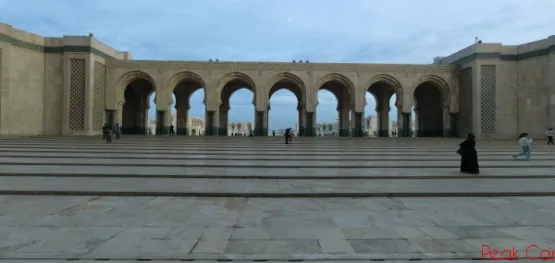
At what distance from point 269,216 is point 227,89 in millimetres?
23822

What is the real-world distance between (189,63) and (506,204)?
2022cm

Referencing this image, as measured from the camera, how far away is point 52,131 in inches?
821

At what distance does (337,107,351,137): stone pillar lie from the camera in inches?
996

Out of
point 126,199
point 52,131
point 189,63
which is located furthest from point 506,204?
point 52,131

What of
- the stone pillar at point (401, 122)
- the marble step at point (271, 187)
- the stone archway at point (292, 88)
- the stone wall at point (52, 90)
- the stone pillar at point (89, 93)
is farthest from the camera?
the stone pillar at point (401, 122)

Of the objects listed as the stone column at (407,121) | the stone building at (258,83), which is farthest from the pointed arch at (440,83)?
the stone column at (407,121)

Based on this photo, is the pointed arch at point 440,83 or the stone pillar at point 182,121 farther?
the stone pillar at point 182,121

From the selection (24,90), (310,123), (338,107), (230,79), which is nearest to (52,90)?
(24,90)

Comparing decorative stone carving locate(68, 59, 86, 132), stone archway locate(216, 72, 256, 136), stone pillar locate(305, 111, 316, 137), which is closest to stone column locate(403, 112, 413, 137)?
stone pillar locate(305, 111, 316, 137)

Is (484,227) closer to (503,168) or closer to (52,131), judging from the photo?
(503,168)

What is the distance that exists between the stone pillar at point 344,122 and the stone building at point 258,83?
1566mm

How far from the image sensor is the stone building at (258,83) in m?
19.8

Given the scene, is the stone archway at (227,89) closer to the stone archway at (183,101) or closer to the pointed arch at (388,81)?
the stone archway at (183,101)

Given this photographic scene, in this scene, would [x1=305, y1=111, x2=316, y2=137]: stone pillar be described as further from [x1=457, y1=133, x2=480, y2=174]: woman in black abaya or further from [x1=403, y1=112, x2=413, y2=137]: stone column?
[x1=457, y1=133, x2=480, y2=174]: woman in black abaya
